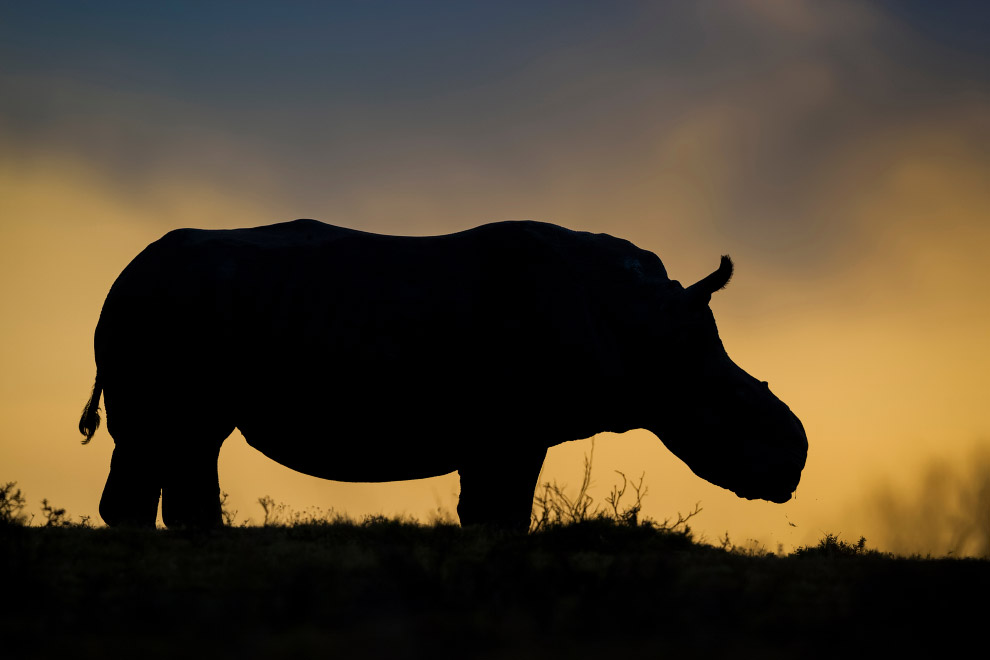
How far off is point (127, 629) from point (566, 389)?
5.30m

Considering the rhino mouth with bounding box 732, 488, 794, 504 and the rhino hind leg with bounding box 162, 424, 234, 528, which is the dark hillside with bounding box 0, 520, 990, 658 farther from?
the rhino mouth with bounding box 732, 488, 794, 504

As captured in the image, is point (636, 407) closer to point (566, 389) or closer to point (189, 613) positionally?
point (566, 389)

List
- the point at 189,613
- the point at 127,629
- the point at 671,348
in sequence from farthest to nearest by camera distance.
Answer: the point at 671,348 < the point at 189,613 < the point at 127,629

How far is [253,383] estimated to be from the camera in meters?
9.48

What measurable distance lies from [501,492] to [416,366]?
4.80ft

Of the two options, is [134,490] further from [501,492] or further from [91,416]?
[501,492]

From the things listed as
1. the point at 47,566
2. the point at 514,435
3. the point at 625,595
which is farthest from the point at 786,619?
the point at 47,566

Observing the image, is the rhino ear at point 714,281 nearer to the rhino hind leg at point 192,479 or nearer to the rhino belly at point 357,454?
the rhino belly at point 357,454

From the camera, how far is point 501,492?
29.9 ft

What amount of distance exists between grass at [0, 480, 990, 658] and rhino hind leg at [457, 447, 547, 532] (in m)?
0.67

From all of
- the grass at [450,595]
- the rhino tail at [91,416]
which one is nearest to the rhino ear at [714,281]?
the grass at [450,595]

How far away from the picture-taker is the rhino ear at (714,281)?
983 cm

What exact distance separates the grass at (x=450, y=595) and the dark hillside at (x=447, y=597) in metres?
0.02

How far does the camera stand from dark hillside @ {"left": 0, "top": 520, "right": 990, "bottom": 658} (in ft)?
14.4
